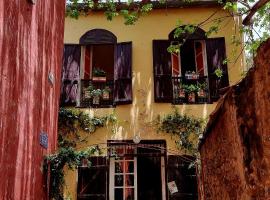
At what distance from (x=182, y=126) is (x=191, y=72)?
1.64 m

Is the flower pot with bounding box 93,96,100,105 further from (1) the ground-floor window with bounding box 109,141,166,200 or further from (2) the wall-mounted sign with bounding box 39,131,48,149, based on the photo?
(2) the wall-mounted sign with bounding box 39,131,48,149

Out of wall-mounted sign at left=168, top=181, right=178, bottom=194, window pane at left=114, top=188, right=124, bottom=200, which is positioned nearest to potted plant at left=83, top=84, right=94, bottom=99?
window pane at left=114, top=188, right=124, bottom=200

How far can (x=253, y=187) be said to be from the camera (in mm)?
3414

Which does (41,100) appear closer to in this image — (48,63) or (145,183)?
(48,63)

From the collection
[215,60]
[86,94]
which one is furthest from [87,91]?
[215,60]

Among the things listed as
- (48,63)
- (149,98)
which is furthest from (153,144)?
(48,63)

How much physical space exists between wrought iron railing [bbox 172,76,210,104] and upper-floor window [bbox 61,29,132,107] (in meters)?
1.27

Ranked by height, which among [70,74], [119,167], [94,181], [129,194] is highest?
[70,74]

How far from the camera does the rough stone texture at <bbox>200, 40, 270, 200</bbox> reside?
313 cm

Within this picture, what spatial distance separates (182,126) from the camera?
10945mm

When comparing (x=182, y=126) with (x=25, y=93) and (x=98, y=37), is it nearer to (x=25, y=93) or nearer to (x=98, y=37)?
(x=98, y=37)

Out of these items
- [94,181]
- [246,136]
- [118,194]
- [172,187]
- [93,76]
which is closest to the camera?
[246,136]

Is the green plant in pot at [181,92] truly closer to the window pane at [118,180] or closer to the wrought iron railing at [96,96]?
the wrought iron railing at [96,96]

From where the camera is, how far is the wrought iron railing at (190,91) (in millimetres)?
11203
